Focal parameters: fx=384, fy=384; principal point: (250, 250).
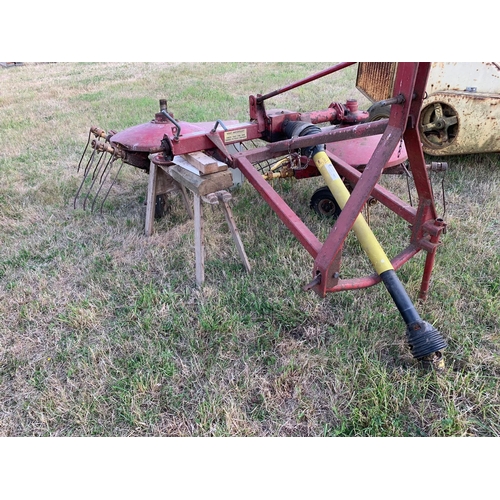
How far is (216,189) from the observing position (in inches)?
95.9

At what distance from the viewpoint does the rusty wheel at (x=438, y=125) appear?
141 inches

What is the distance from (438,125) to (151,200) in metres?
2.74

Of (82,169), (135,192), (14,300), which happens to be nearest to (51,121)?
(82,169)

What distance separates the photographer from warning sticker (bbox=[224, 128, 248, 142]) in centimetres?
267

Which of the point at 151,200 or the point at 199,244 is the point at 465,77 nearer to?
the point at 199,244

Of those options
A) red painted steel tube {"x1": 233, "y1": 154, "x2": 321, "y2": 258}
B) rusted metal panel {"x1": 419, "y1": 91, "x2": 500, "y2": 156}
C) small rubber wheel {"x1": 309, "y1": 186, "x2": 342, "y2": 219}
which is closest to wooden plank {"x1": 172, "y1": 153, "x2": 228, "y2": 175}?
red painted steel tube {"x1": 233, "y1": 154, "x2": 321, "y2": 258}

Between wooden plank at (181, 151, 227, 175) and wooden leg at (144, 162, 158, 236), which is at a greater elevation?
wooden plank at (181, 151, 227, 175)

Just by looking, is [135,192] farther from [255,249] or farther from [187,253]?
[255,249]

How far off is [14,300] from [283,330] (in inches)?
70.1

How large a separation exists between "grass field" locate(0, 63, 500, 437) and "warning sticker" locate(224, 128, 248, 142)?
0.77 meters

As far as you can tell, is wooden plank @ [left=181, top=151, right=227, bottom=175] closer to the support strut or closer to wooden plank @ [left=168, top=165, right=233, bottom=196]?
wooden plank @ [left=168, top=165, right=233, bottom=196]

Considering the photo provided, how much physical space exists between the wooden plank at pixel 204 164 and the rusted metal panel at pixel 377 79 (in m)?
3.00

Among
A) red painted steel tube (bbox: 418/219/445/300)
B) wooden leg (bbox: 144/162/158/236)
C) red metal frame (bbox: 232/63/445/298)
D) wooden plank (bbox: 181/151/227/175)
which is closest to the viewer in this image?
red metal frame (bbox: 232/63/445/298)

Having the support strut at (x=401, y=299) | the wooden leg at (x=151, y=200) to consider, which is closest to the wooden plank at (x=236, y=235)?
the support strut at (x=401, y=299)
